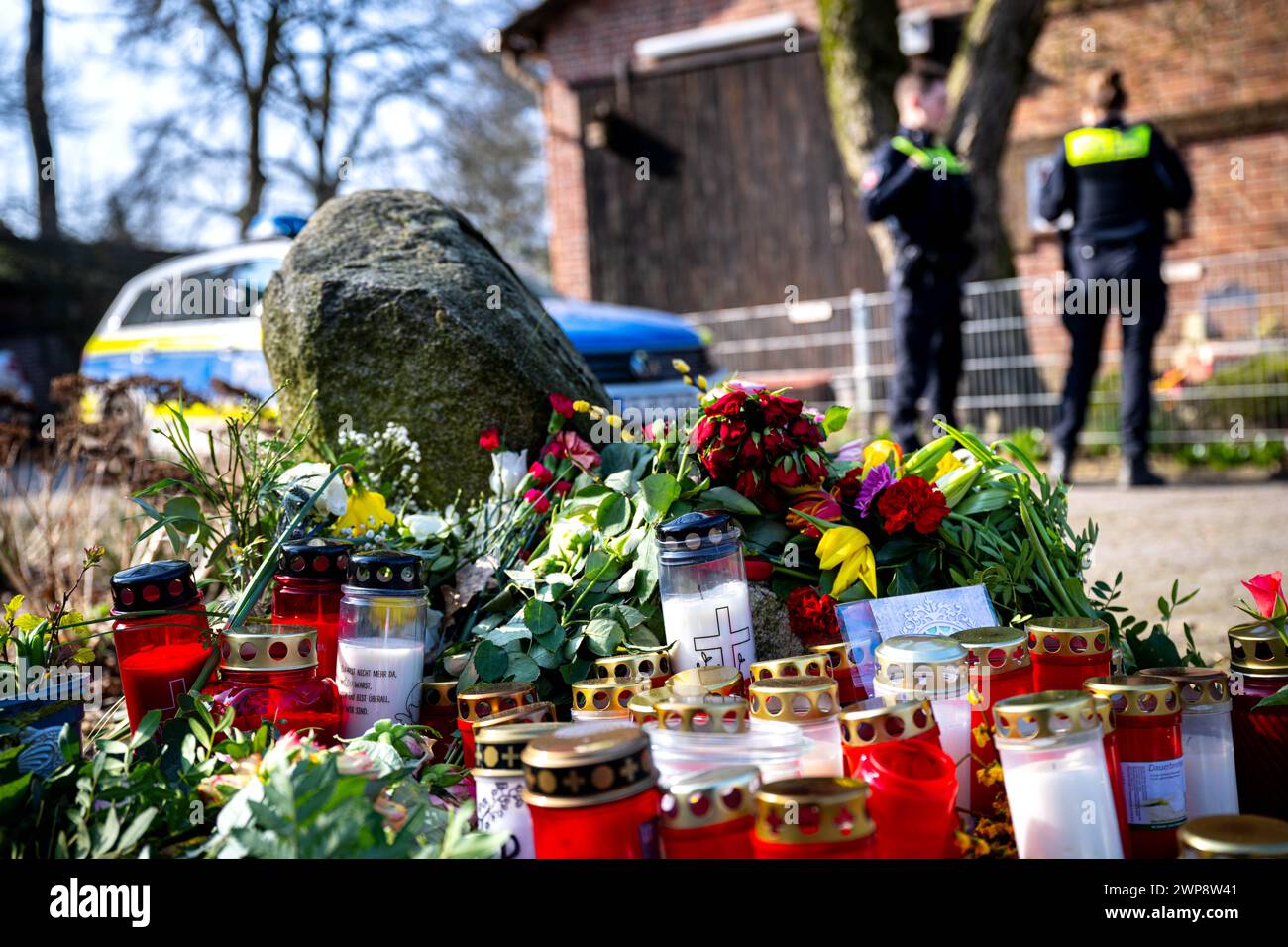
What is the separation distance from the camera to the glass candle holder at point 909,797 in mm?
1346

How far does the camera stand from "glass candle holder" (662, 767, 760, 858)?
4.09 feet

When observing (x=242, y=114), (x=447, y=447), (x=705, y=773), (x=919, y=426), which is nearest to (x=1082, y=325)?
(x=919, y=426)

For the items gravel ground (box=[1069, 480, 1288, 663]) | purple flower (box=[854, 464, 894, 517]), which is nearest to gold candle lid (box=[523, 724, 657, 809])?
purple flower (box=[854, 464, 894, 517])

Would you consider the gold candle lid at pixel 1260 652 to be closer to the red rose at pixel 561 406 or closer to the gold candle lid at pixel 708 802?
the gold candle lid at pixel 708 802

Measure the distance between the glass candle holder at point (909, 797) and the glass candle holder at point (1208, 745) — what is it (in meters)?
0.41

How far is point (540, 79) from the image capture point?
14.6 m

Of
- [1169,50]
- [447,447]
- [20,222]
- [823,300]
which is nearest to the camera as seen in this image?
[447,447]

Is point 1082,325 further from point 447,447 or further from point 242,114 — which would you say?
point 242,114

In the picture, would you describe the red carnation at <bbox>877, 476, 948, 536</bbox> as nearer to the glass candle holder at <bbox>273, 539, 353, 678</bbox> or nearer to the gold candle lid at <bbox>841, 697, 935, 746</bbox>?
the gold candle lid at <bbox>841, 697, 935, 746</bbox>

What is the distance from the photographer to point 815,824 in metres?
1.22

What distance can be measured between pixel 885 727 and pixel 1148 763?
1.25ft


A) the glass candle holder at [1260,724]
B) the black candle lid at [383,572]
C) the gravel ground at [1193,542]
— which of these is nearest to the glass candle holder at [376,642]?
the black candle lid at [383,572]

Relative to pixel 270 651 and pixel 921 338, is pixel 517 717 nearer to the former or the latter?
pixel 270 651

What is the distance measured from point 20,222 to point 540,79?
1171cm
